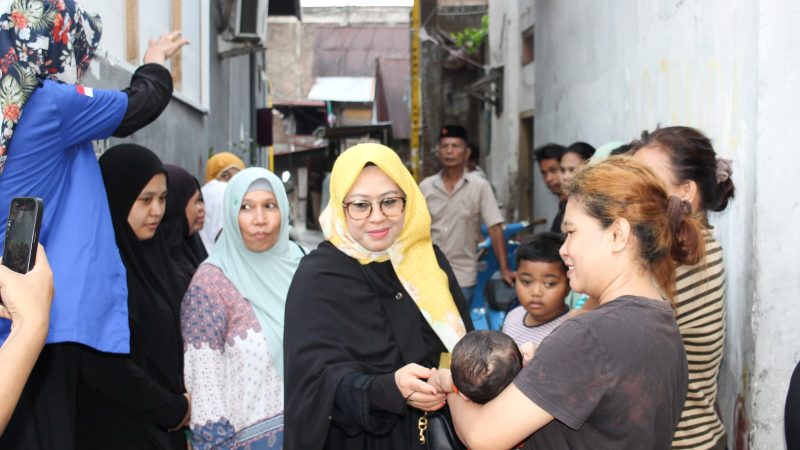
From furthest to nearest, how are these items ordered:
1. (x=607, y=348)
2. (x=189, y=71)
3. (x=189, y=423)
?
(x=189, y=71), (x=189, y=423), (x=607, y=348)

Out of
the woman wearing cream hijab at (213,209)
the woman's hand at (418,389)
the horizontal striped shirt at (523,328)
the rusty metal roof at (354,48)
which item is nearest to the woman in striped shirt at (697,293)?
the woman's hand at (418,389)

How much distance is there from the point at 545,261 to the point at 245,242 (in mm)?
1313

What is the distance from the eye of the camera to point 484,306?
19.5ft

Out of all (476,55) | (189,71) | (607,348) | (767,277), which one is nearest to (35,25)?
(607,348)

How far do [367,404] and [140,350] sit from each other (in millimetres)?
1071

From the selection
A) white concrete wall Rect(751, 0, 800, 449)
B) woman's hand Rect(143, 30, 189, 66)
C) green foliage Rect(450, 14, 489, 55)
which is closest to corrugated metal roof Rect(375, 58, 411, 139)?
green foliage Rect(450, 14, 489, 55)

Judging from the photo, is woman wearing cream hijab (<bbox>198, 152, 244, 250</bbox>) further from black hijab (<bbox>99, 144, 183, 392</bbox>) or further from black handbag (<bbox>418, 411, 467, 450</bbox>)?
black handbag (<bbox>418, 411, 467, 450</bbox>)

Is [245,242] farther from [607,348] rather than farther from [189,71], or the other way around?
[189,71]

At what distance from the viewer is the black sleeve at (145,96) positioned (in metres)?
2.84

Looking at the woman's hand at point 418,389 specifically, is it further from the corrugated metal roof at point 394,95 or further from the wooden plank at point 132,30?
the corrugated metal roof at point 394,95

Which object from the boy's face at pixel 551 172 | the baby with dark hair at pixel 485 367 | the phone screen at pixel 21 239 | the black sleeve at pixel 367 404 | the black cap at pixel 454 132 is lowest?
the black sleeve at pixel 367 404

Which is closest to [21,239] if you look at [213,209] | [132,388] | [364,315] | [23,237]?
[23,237]

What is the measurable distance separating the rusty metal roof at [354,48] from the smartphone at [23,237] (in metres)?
27.0

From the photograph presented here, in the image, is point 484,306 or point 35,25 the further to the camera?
point 484,306
